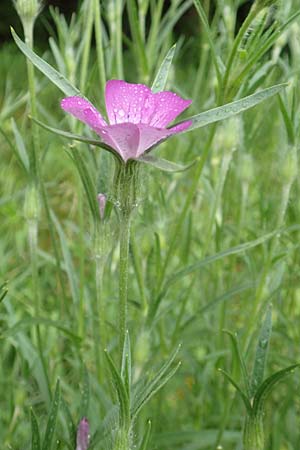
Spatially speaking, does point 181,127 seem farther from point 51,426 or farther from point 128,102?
point 51,426

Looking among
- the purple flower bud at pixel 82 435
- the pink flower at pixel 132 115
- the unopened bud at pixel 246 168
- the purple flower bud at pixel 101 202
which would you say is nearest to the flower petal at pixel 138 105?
the pink flower at pixel 132 115

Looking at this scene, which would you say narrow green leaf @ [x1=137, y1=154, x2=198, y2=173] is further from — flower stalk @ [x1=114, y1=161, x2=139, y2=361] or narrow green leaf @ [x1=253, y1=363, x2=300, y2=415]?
narrow green leaf @ [x1=253, y1=363, x2=300, y2=415]

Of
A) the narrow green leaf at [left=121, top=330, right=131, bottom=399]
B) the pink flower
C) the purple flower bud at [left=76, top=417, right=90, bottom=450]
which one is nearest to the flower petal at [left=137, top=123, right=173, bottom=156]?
the pink flower

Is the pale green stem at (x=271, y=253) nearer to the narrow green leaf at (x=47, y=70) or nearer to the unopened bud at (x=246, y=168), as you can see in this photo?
the unopened bud at (x=246, y=168)

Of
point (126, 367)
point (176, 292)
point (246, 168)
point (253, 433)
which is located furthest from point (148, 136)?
point (176, 292)

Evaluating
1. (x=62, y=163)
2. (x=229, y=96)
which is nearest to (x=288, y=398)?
(x=229, y=96)

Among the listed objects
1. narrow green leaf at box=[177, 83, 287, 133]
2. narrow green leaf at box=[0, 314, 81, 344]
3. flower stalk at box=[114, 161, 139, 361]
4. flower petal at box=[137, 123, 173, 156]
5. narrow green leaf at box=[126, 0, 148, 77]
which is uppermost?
narrow green leaf at box=[126, 0, 148, 77]

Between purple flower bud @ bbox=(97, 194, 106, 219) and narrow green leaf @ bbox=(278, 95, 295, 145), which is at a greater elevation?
narrow green leaf @ bbox=(278, 95, 295, 145)
